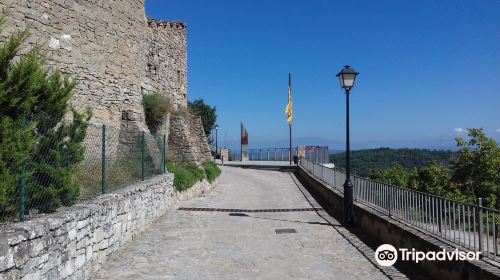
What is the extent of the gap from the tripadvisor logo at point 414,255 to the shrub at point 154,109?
1274 cm

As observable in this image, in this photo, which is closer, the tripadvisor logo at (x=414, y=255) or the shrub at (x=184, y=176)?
the tripadvisor logo at (x=414, y=255)

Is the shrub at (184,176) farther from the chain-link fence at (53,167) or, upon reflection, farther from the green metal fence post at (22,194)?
the green metal fence post at (22,194)

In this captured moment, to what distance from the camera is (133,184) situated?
10453 mm

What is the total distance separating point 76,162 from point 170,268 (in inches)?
94.2

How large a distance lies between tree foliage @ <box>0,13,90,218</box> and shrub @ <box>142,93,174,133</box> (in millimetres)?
10942

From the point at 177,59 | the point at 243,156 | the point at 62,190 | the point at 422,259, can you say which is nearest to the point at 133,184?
the point at 62,190

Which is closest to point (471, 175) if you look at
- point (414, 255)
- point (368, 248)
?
point (368, 248)

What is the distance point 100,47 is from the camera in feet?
47.1

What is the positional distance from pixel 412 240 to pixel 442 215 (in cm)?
74

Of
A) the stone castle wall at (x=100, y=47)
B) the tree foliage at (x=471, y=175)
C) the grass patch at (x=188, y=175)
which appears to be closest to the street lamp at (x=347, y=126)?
the grass patch at (x=188, y=175)

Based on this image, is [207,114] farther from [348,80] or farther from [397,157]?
[397,157]

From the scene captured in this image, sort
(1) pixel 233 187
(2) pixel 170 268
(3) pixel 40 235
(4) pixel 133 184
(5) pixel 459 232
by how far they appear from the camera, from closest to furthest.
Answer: (3) pixel 40 235 → (5) pixel 459 232 → (2) pixel 170 268 → (4) pixel 133 184 → (1) pixel 233 187

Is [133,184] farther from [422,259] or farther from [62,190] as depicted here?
[422,259]

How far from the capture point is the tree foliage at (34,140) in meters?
5.31
